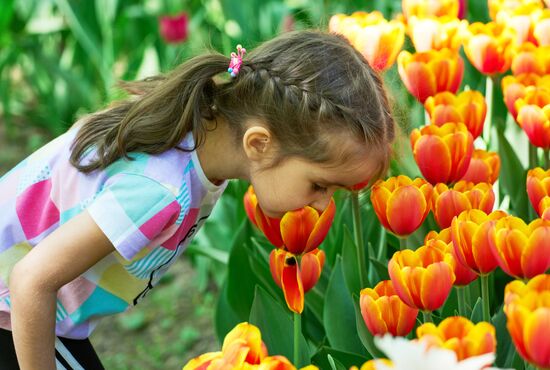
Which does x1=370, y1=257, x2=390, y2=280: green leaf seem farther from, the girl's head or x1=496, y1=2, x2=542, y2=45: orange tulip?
x1=496, y1=2, x2=542, y2=45: orange tulip

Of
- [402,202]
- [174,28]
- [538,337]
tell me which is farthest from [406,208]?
[174,28]

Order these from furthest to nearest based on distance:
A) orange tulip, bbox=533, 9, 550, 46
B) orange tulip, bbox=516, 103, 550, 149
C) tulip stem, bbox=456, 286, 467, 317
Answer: orange tulip, bbox=533, 9, 550, 46 < orange tulip, bbox=516, 103, 550, 149 < tulip stem, bbox=456, 286, 467, 317

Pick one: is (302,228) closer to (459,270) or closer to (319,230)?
(319,230)

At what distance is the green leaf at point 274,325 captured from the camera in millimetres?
1482

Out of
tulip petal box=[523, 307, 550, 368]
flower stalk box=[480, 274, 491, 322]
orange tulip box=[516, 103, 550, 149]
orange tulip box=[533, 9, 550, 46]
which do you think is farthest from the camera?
orange tulip box=[533, 9, 550, 46]

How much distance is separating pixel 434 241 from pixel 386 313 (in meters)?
0.12

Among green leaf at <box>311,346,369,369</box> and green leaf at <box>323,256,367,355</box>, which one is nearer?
green leaf at <box>311,346,369,369</box>

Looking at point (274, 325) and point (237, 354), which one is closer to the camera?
point (237, 354)

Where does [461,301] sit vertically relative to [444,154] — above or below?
below

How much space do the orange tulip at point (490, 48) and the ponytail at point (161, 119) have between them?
540mm

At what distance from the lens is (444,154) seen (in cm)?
144

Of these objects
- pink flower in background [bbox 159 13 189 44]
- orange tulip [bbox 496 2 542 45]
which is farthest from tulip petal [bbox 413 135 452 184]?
pink flower in background [bbox 159 13 189 44]

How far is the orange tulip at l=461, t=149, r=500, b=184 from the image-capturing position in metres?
1.51

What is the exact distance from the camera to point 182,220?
4.75 feet
